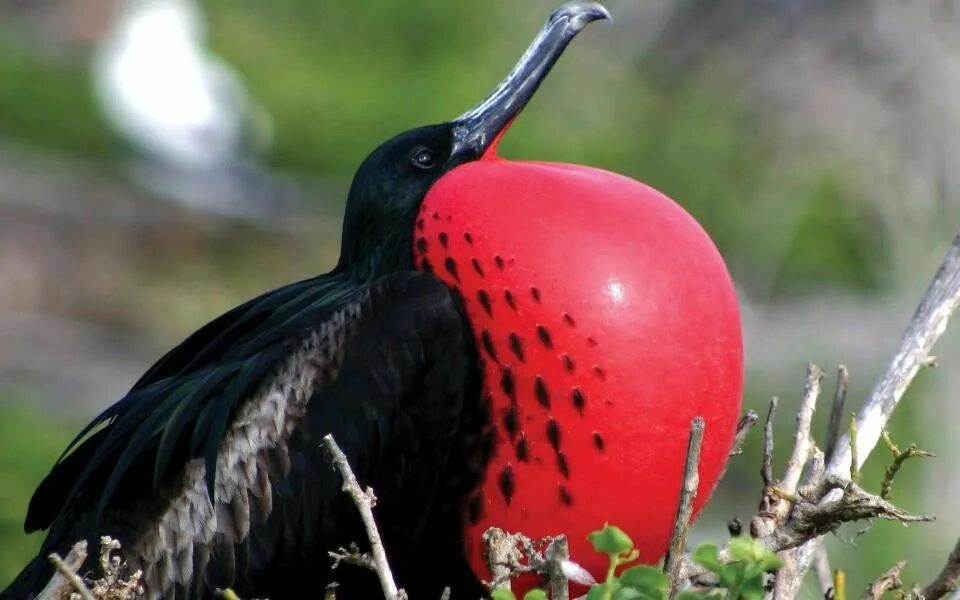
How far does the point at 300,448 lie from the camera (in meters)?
2.65

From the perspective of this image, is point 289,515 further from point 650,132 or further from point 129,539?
point 650,132

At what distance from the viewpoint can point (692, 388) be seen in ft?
7.72

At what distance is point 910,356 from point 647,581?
2.67 ft

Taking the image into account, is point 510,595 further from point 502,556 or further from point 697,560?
point 502,556

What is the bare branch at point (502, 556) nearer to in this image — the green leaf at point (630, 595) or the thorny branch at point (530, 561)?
the thorny branch at point (530, 561)

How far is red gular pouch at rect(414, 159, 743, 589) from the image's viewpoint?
2.35m

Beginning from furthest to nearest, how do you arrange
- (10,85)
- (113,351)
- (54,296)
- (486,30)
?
(486,30), (10,85), (54,296), (113,351)

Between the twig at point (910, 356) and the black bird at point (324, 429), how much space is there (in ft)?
1.62

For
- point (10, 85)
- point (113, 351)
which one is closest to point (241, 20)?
point (10, 85)

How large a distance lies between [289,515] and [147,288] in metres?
8.67

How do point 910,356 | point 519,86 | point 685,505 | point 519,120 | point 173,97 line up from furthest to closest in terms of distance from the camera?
point 173,97 → point 519,120 → point 519,86 → point 910,356 → point 685,505

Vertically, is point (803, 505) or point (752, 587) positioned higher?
point (803, 505)

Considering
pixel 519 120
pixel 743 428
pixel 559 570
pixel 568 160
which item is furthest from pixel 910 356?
pixel 519 120

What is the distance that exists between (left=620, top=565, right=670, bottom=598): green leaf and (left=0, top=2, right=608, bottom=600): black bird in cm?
60
